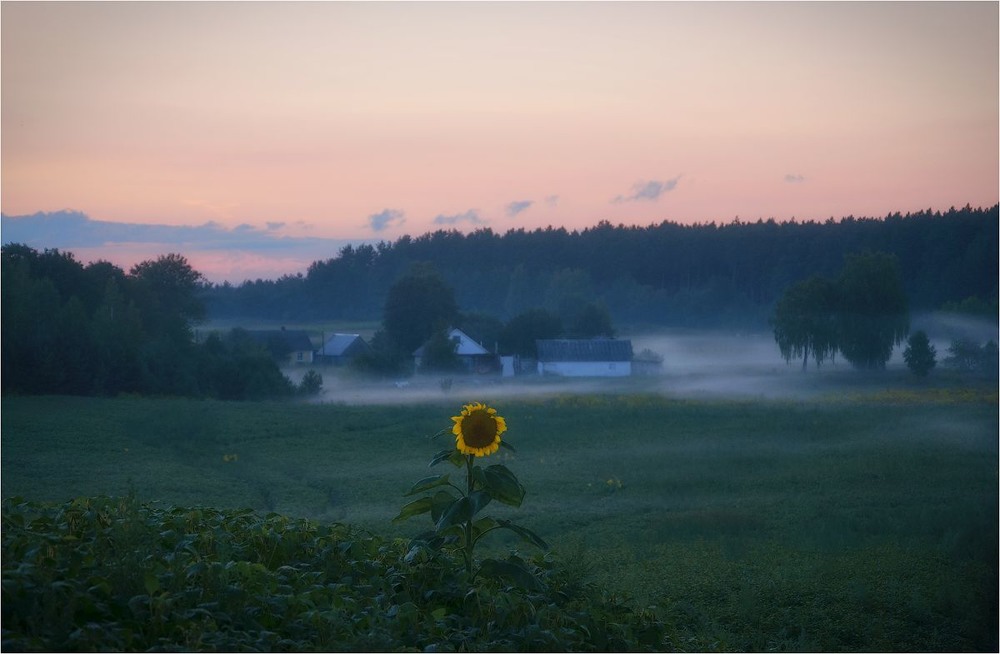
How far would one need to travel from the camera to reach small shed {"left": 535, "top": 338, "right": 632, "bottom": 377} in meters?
43.0

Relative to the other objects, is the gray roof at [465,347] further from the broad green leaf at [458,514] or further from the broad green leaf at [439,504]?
the broad green leaf at [458,514]

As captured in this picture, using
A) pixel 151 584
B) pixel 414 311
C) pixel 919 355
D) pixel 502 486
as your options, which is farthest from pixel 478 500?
pixel 414 311

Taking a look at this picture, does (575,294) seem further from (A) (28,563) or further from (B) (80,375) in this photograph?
(A) (28,563)

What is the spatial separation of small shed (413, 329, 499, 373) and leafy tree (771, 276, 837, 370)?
1364cm

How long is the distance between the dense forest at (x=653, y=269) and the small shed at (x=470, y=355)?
6480 mm

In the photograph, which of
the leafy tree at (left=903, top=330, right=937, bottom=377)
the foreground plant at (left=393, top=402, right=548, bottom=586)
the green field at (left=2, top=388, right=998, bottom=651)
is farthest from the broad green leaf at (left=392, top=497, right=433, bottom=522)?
the leafy tree at (left=903, top=330, right=937, bottom=377)

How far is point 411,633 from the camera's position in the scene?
4008 mm

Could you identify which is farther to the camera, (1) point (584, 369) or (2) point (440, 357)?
(1) point (584, 369)

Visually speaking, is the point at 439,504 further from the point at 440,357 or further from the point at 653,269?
the point at 653,269

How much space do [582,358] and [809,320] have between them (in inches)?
→ 419

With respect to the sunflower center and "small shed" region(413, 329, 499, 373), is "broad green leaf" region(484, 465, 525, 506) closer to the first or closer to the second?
the sunflower center

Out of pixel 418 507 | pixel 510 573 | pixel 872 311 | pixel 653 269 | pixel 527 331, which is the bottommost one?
pixel 510 573

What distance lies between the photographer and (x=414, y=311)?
4769 cm

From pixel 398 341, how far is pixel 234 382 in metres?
12.7
